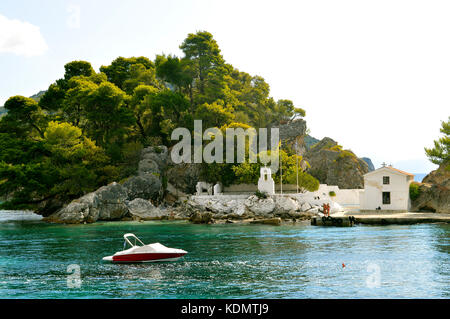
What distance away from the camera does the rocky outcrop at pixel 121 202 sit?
6825cm

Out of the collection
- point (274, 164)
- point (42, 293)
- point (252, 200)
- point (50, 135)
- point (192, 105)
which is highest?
point (192, 105)

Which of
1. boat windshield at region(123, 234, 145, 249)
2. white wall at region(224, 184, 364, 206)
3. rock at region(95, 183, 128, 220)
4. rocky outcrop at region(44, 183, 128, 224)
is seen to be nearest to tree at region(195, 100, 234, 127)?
white wall at region(224, 184, 364, 206)

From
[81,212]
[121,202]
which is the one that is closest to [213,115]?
[121,202]

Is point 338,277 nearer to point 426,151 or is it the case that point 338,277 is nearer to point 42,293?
point 42,293

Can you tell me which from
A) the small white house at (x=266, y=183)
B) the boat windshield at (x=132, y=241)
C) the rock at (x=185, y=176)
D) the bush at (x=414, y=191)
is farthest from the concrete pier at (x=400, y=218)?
the rock at (x=185, y=176)

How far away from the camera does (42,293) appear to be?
83.3ft

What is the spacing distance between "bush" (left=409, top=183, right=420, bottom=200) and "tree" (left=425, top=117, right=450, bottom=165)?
22.8 ft

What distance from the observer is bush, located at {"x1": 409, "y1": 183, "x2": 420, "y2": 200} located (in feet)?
213

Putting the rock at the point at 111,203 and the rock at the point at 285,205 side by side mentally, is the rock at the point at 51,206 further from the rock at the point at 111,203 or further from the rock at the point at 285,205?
the rock at the point at 285,205

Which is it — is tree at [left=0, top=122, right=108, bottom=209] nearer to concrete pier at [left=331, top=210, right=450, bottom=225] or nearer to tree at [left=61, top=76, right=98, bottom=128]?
tree at [left=61, top=76, right=98, bottom=128]

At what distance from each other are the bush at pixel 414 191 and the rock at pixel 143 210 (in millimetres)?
39664

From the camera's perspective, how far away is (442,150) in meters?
68.3
